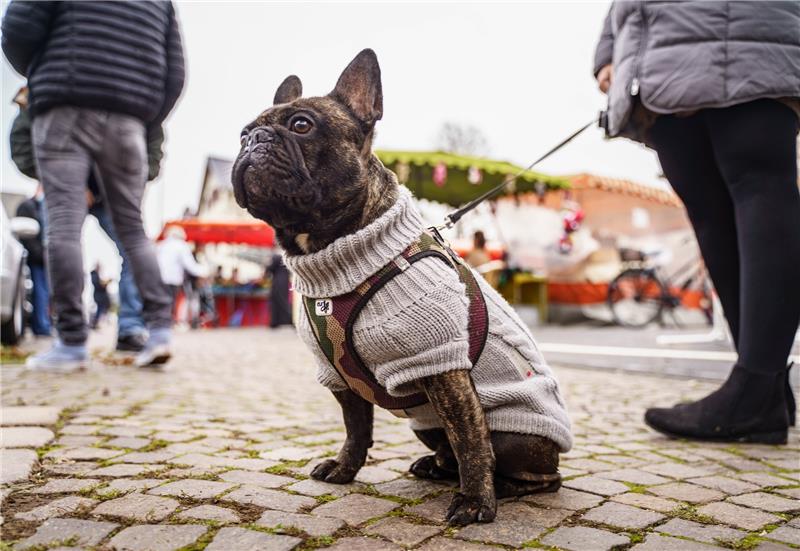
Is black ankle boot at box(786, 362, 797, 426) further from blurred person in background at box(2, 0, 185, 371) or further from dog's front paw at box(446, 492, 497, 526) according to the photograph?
blurred person in background at box(2, 0, 185, 371)

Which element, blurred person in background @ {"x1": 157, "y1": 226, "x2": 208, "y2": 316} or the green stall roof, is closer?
the green stall roof

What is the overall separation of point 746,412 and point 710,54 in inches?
56.7

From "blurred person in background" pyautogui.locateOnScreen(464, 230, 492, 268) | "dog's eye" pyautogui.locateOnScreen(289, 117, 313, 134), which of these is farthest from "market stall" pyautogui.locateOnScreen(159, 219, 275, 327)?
"dog's eye" pyautogui.locateOnScreen(289, 117, 313, 134)

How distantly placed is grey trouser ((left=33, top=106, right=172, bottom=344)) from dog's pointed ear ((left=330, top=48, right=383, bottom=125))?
3083 millimetres

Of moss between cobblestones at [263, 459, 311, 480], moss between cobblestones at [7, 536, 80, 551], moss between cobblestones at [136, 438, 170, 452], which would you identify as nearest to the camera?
moss between cobblestones at [7, 536, 80, 551]

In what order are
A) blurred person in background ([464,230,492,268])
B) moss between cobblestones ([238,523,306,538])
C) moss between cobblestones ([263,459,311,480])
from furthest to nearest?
blurred person in background ([464,230,492,268]), moss between cobblestones ([263,459,311,480]), moss between cobblestones ([238,523,306,538])

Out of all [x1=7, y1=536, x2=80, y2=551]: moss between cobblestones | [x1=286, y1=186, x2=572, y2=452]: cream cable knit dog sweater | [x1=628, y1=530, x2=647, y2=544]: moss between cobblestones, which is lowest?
[x1=628, y1=530, x2=647, y2=544]: moss between cobblestones

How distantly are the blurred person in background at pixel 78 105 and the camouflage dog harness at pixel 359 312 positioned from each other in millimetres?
3112

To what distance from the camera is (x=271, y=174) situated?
5.81ft

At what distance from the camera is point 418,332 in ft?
5.72

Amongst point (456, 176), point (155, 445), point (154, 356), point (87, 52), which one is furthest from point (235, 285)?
point (155, 445)

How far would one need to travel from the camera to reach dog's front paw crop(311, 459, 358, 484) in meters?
2.12

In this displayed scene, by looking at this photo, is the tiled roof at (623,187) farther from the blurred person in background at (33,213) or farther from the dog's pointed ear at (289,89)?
the dog's pointed ear at (289,89)

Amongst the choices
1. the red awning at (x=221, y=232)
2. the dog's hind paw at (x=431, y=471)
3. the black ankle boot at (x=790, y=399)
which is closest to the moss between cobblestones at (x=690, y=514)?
the dog's hind paw at (x=431, y=471)
